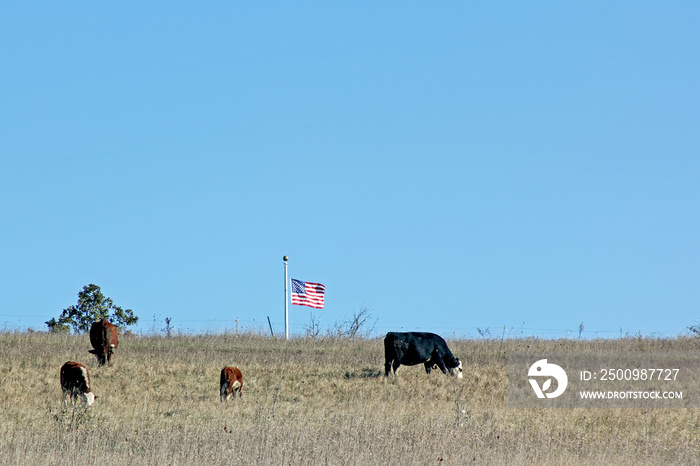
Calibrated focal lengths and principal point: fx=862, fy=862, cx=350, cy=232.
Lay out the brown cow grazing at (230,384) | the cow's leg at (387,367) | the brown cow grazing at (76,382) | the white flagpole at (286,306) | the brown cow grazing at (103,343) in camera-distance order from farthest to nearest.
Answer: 1. the white flagpole at (286,306)
2. the brown cow grazing at (103,343)
3. the cow's leg at (387,367)
4. the brown cow grazing at (230,384)
5. the brown cow grazing at (76,382)

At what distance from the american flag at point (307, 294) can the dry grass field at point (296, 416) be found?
6.79 meters

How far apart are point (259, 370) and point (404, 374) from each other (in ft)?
13.2

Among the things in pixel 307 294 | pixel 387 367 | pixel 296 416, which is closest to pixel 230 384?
pixel 296 416

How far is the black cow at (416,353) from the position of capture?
23.8 metres

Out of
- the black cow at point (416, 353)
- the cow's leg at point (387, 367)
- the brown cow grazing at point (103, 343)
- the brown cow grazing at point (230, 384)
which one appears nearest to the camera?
the brown cow grazing at point (230, 384)

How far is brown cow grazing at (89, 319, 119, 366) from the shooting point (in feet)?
78.8

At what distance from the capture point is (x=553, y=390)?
24.1 meters
